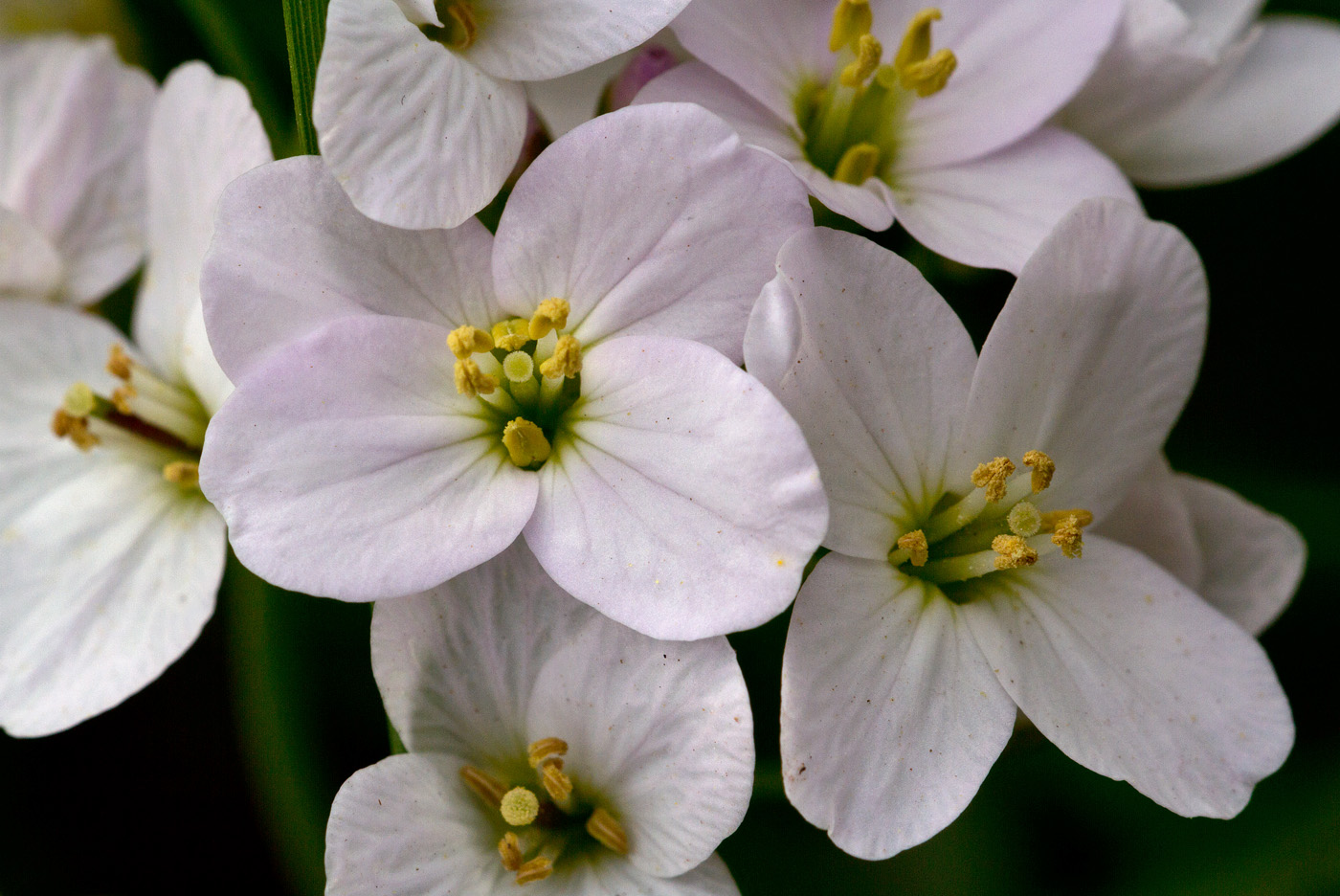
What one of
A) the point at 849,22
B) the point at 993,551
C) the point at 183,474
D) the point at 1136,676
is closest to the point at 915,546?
the point at 993,551

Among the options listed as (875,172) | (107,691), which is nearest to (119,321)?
(107,691)

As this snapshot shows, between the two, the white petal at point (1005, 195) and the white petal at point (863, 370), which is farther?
the white petal at point (1005, 195)

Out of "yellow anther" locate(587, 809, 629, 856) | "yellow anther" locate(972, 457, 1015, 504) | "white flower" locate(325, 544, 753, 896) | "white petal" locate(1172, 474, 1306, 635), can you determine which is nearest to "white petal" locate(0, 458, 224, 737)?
"white flower" locate(325, 544, 753, 896)

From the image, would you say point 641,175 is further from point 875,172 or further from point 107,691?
point 107,691

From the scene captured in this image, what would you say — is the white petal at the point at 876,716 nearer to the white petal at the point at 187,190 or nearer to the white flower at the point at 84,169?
the white petal at the point at 187,190

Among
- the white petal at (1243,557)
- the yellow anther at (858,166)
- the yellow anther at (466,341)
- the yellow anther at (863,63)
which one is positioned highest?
the yellow anther at (863,63)

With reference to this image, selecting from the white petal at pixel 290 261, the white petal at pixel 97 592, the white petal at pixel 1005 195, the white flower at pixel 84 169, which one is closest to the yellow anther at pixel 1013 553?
the white petal at pixel 1005 195
